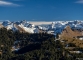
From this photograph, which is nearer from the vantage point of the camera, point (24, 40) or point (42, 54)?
point (42, 54)

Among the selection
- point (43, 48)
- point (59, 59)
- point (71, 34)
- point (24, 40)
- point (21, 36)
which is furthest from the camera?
point (71, 34)

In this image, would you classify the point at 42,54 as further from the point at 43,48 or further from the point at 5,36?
the point at 5,36

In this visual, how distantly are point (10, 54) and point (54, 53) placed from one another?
1874 centimetres

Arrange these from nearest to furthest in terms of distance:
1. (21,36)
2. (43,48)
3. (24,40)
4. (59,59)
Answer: (59,59) → (43,48) → (24,40) → (21,36)

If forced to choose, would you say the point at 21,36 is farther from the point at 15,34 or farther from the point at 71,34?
the point at 71,34

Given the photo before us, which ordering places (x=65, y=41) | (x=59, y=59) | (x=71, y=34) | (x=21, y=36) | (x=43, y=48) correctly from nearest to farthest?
(x=59, y=59) < (x=43, y=48) < (x=65, y=41) < (x=21, y=36) < (x=71, y=34)

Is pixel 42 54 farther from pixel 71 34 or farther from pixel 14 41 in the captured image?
pixel 71 34

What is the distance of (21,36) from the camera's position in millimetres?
165000

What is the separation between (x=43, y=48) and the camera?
12600cm

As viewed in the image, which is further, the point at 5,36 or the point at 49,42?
the point at 5,36

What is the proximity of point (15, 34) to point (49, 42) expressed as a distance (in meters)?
37.1

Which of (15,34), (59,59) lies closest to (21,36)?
(15,34)

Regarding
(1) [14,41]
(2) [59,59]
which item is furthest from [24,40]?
(2) [59,59]

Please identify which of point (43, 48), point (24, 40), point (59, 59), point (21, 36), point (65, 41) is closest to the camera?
point (59, 59)
